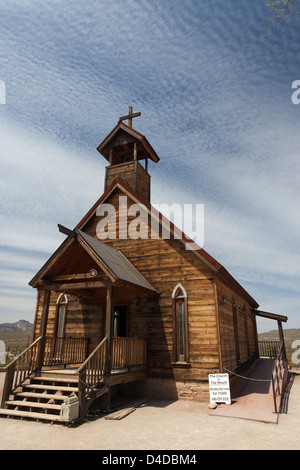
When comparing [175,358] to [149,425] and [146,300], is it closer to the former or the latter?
[146,300]

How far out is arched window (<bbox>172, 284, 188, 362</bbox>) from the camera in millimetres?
11039

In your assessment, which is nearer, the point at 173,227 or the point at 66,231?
the point at 66,231

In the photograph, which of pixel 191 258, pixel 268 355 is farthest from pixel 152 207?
pixel 268 355

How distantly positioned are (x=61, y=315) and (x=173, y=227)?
253 inches

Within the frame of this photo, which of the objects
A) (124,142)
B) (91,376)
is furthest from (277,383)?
(124,142)

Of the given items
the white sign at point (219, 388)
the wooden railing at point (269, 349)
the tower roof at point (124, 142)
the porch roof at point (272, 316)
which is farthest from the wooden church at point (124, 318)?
the wooden railing at point (269, 349)

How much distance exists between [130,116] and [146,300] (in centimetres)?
1060

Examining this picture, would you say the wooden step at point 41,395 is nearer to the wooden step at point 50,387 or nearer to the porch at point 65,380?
the porch at point 65,380

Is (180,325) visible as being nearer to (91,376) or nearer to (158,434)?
(91,376)

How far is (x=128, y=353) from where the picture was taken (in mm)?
10203

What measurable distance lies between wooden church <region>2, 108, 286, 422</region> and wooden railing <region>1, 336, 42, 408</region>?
0.10ft

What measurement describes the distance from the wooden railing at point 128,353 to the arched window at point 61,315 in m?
4.00

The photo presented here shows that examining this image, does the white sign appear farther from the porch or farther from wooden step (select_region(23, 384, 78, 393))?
wooden step (select_region(23, 384, 78, 393))
